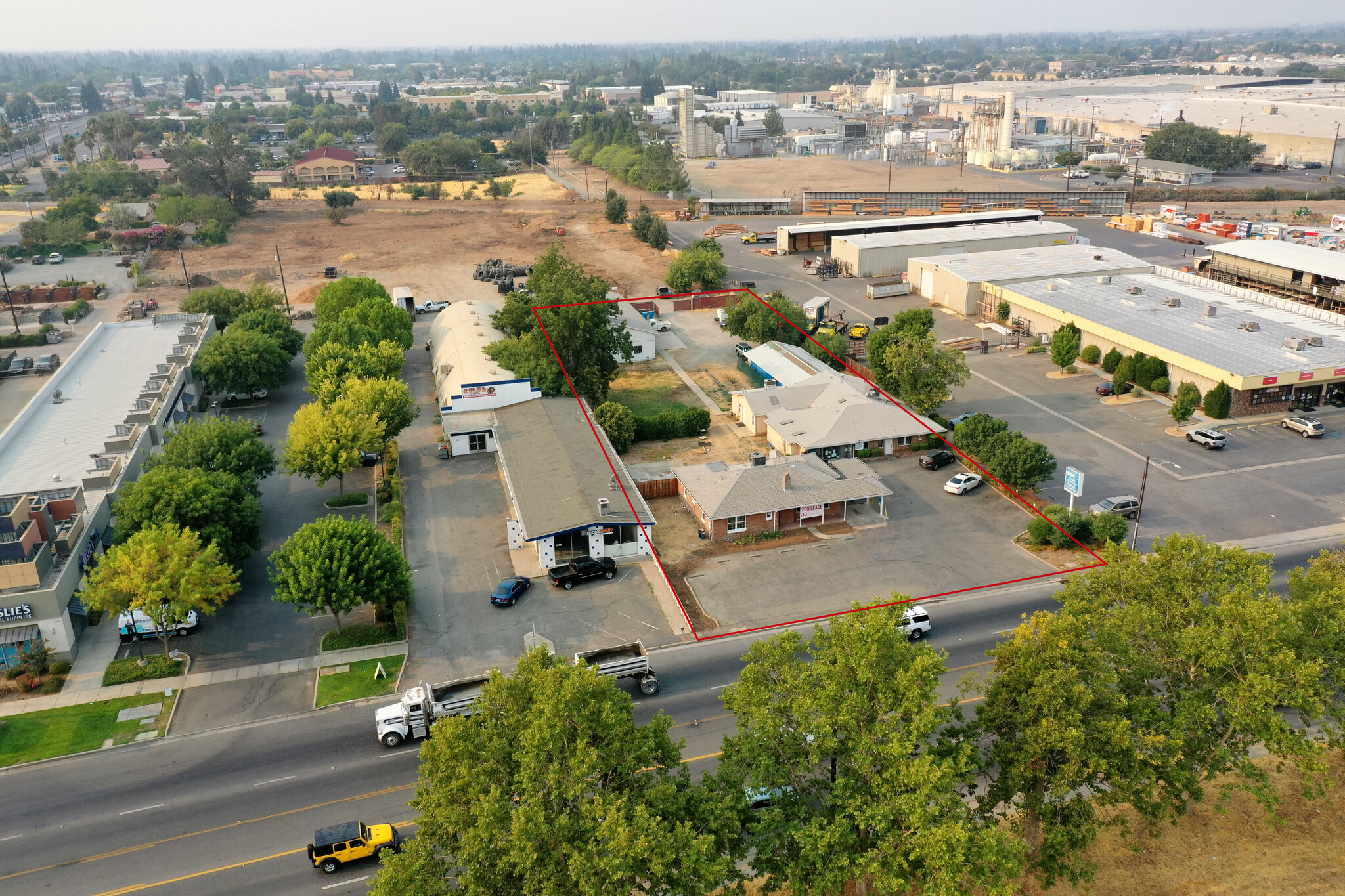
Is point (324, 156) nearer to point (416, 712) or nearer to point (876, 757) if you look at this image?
point (416, 712)

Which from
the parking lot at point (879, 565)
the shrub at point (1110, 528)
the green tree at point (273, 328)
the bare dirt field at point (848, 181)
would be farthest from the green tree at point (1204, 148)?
the green tree at point (273, 328)

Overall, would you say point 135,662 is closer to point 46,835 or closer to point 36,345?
point 46,835

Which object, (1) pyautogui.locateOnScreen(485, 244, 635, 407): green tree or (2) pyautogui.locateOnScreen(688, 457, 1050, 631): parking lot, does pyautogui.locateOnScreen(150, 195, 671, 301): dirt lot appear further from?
(2) pyautogui.locateOnScreen(688, 457, 1050, 631): parking lot

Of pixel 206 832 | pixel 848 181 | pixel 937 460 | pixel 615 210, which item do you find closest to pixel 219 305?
pixel 206 832

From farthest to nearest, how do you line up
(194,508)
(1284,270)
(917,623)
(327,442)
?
1. (1284,270)
2. (327,442)
3. (194,508)
4. (917,623)

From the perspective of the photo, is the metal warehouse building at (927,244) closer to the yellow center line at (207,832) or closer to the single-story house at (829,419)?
the single-story house at (829,419)

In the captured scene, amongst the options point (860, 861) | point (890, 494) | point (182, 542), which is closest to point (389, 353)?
point (182, 542)

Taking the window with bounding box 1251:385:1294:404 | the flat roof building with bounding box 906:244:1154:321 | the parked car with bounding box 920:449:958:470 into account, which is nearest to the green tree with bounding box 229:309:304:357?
the parked car with bounding box 920:449:958:470
